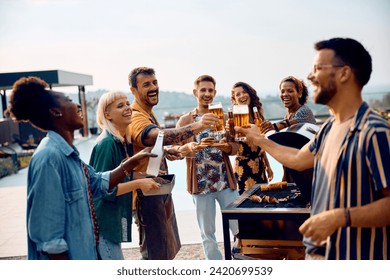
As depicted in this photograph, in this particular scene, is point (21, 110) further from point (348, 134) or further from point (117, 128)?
point (348, 134)

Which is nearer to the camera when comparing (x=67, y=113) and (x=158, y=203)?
(x=67, y=113)

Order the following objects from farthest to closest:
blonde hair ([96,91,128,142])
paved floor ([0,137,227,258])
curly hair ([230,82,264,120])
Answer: paved floor ([0,137,227,258]) < curly hair ([230,82,264,120]) < blonde hair ([96,91,128,142])

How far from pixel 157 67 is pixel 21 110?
1353mm

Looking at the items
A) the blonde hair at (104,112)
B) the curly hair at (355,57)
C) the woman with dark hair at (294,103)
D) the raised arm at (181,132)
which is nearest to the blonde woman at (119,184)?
the blonde hair at (104,112)

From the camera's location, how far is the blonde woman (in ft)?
8.58

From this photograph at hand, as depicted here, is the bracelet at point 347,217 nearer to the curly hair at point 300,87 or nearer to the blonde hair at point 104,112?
the blonde hair at point 104,112

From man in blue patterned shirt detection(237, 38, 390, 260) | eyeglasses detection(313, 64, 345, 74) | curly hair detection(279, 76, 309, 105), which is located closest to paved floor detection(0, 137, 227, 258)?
curly hair detection(279, 76, 309, 105)

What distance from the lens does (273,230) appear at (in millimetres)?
2729

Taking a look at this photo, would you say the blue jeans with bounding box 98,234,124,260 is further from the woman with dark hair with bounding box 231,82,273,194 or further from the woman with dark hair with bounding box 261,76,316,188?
the woman with dark hair with bounding box 231,82,273,194

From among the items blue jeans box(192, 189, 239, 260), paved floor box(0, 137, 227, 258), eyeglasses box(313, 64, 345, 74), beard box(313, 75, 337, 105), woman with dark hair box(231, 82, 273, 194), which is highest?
eyeglasses box(313, 64, 345, 74)

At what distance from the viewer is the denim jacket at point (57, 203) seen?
6.27 feet

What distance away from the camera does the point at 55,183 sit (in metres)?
1.93

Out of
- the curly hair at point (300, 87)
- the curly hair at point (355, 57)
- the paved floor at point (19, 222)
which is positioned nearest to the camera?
the curly hair at point (355, 57)
